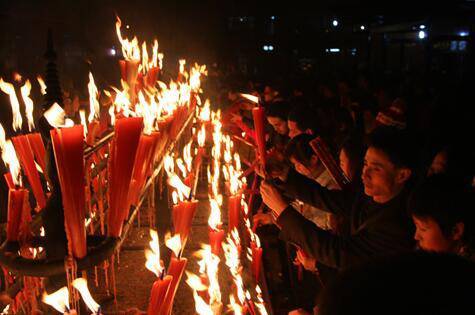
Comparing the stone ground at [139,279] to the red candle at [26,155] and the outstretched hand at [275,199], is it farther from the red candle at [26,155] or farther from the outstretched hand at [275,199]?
the red candle at [26,155]

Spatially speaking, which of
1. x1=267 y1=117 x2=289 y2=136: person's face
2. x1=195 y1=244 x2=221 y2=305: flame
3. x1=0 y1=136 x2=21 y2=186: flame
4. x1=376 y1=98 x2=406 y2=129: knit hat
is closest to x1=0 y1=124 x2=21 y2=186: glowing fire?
x1=0 y1=136 x2=21 y2=186: flame

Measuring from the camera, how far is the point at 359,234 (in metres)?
2.95

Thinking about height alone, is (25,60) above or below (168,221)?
above

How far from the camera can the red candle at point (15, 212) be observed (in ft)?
5.65

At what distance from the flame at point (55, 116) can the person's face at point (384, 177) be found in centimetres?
199

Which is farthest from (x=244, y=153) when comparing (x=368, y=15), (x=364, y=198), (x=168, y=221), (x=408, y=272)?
(x=368, y=15)

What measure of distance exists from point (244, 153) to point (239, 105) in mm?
948

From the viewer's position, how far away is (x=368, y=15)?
19984 mm

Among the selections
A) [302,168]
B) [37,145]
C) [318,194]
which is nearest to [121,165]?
[37,145]

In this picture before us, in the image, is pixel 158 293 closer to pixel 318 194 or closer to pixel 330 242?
pixel 330 242

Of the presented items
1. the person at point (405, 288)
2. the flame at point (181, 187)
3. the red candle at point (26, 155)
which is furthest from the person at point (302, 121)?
the person at point (405, 288)

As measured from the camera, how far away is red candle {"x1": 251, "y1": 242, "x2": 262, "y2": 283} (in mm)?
3766

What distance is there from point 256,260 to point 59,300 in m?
2.36

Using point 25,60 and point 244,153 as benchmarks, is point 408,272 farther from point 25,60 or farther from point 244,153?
point 25,60
